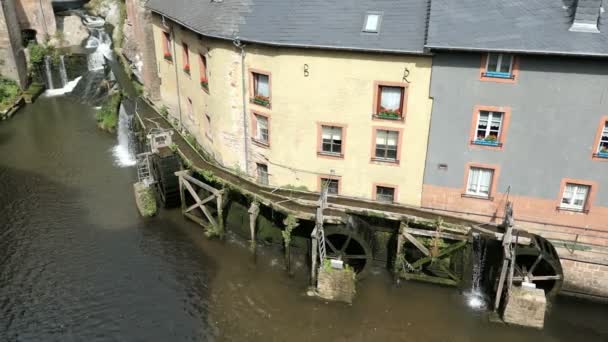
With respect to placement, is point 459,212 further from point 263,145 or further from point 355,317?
point 263,145

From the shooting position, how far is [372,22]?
72.0ft

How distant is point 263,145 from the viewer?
25.7 m

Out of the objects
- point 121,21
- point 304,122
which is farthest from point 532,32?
point 121,21

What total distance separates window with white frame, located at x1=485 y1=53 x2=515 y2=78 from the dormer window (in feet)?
15.0

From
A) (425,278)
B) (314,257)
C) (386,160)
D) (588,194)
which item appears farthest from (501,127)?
(314,257)

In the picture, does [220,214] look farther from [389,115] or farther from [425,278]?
[425,278]

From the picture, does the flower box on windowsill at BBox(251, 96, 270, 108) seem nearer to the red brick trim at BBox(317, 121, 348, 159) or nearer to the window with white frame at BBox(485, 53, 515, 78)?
the red brick trim at BBox(317, 121, 348, 159)

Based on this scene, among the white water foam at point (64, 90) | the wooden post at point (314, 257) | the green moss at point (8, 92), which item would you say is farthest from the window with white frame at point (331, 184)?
the white water foam at point (64, 90)

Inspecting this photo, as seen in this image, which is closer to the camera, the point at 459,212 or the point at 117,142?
the point at 459,212

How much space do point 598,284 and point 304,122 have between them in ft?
46.3

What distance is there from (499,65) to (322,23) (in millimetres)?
7369

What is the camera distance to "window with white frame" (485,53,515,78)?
20.5m

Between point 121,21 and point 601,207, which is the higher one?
point 121,21

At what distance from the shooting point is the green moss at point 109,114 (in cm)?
3975
